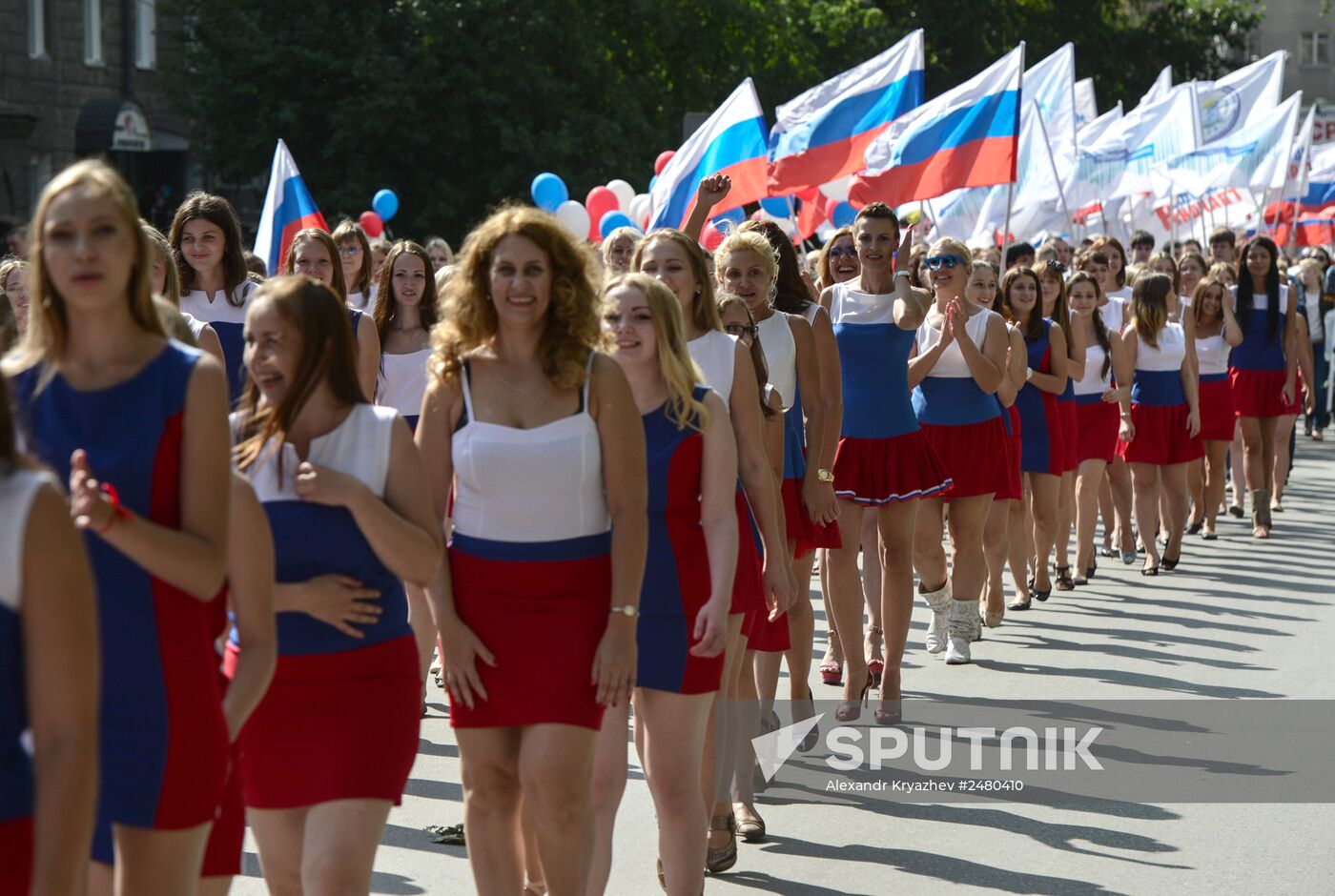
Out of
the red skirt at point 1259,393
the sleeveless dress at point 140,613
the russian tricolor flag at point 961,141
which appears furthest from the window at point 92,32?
the sleeveless dress at point 140,613

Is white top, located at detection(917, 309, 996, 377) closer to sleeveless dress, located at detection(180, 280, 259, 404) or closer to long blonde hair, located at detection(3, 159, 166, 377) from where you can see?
sleeveless dress, located at detection(180, 280, 259, 404)

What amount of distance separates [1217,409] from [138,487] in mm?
12384

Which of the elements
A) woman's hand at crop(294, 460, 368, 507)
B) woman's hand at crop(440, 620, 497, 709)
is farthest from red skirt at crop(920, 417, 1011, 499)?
woman's hand at crop(294, 460, 368, 507)

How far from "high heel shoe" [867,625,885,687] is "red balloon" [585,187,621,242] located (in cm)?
1005

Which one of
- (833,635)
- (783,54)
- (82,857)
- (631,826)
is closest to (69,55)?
(783,54)

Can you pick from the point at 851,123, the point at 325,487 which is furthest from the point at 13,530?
Result: the point at 851,123

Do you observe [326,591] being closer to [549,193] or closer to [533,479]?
[533,479]

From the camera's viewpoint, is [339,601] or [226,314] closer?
[339,601]

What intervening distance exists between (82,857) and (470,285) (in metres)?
2.21

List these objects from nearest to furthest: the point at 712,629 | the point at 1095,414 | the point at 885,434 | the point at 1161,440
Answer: the point at 712,629 → the point at 885,434 → the point at 1095,414 → the point at 1161,440

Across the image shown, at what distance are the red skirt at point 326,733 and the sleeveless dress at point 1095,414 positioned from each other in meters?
9.18

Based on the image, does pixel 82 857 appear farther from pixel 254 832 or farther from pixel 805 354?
pixel 805 354

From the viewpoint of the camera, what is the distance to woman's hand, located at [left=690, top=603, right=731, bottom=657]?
4914 millimetres

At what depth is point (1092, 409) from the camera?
12.7 meters
